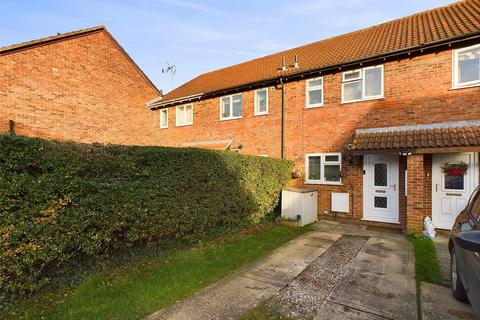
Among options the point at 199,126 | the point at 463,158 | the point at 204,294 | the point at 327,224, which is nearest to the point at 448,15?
the point at 463,158

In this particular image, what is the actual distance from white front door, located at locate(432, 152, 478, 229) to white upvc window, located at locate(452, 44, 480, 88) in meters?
2.01

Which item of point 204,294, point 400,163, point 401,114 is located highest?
→ point 401,114

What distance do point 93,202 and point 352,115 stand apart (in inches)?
332

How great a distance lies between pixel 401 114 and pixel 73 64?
14.4m

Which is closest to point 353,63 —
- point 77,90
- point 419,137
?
point 419,137

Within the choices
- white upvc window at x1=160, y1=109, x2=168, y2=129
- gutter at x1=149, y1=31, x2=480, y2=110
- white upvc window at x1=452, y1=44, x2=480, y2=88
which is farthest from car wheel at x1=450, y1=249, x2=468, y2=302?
white upvc window at x1=160, y1=109, x2=168, y2=129

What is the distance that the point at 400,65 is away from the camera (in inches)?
348

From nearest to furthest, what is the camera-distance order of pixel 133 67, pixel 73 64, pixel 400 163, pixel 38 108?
pixel 400 163, pixel 38 108, pixel 73 64, pixel 133 67

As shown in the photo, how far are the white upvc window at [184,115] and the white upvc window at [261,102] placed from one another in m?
4.34

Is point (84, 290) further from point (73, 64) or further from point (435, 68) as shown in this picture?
point (73, 64)

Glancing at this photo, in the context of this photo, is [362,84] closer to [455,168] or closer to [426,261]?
[455,168]

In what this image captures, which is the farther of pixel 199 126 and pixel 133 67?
pixel 133 67

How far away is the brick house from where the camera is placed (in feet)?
38.3

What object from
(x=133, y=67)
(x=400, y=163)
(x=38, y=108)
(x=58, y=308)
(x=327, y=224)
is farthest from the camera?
(x=133, y=67)
